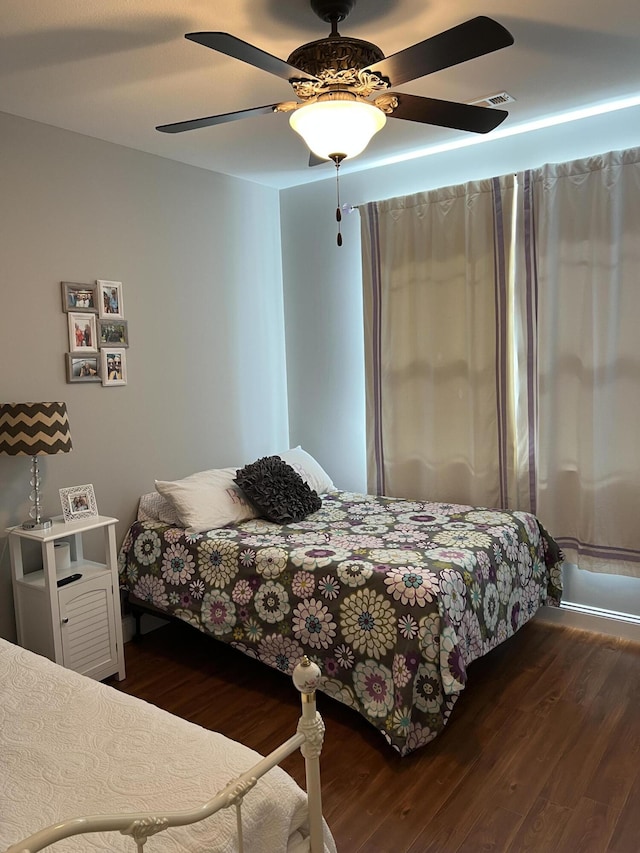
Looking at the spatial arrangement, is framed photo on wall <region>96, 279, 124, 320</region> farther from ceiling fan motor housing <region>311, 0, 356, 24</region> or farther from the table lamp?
ceiling fan motor housing <region>311, 0, 356, 24</region>

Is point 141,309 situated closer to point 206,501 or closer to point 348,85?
point 206,501

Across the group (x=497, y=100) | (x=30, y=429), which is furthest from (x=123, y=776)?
(x=497, y=100)

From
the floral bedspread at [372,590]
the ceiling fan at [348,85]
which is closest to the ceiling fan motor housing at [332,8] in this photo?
the ceiling fan at [348,85]

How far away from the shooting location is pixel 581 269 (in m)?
3.26

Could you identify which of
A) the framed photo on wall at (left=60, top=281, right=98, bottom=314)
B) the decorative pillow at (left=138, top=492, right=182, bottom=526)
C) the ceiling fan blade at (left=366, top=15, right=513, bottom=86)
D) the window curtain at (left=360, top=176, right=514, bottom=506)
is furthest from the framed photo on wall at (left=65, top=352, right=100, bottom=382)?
the ceiling fan blade at (left=366, top=15, right=513, bottom=86)

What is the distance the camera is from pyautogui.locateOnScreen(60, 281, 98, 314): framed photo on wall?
3154mm

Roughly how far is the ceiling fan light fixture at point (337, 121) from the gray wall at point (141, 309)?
5.48 ft

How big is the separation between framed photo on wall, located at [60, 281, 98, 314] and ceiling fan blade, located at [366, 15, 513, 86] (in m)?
1.95

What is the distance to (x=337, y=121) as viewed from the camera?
1890 millimetres

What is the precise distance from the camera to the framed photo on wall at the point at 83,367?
125 inches

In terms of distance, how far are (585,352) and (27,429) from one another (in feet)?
8.76

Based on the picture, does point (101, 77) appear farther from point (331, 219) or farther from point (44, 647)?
point (44, 647)

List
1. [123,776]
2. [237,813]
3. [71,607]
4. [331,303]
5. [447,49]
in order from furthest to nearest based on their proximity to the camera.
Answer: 1. [331,303]
2. [71,607]
3. [447,49]
4. [123,776]
5. [237,813]

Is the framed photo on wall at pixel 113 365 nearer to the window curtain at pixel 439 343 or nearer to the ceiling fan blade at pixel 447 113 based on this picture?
the window curtain at pixel 439 343
